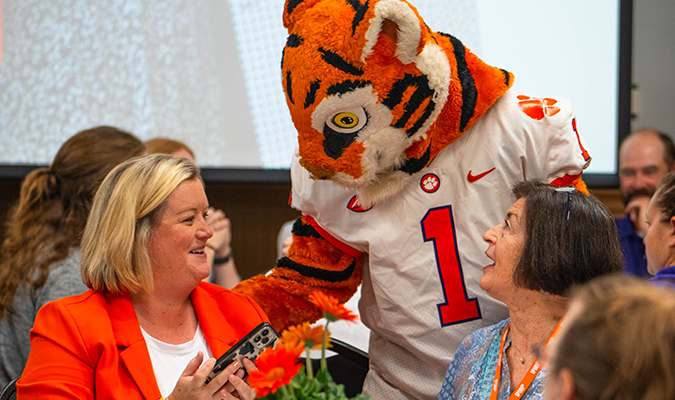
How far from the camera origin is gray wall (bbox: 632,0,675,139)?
11.2ft

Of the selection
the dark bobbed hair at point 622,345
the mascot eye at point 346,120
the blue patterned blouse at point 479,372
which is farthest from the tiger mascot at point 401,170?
the dark bobbed hair at point 622,345

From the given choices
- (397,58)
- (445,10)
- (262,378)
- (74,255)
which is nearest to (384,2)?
(397,58)

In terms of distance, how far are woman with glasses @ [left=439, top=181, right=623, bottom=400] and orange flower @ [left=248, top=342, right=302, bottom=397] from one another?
645 millimetres

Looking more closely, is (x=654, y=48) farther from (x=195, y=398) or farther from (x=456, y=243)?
(x=195, y=398)

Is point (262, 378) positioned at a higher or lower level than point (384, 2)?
lower

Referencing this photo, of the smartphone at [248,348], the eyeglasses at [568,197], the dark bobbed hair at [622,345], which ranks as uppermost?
the dark bobbed hair at [622,345]

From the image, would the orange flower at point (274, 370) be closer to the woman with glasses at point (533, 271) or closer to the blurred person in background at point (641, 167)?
the woman with glasses at point (533, 271)

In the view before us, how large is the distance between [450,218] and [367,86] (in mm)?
407

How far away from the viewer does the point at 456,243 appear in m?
1.53

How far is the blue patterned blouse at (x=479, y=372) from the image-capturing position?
4.25 ft

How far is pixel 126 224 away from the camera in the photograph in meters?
1.42

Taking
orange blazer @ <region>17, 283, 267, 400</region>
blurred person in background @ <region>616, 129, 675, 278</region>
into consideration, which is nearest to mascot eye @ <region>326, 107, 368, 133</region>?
orange blazer @ <region>17, 283, 267, 400</region>

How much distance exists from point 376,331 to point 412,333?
0.49ft

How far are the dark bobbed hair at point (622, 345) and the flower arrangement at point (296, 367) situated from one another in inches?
11.3
